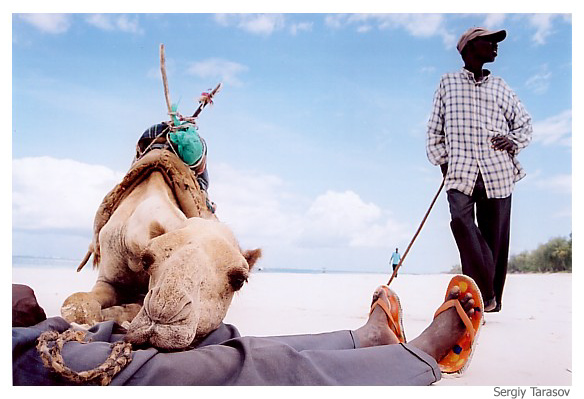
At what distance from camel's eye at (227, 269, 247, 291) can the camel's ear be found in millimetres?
295

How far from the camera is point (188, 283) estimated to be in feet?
5.45

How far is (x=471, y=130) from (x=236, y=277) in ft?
4.41

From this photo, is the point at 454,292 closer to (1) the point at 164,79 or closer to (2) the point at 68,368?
(2) the point at 68,368

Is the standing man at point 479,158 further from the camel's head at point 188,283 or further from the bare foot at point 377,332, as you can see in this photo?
the camel's head at point 188,283

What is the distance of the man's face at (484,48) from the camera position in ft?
8.05

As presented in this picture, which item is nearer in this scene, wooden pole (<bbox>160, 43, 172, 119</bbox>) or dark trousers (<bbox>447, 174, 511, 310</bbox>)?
wooden pole (<bbox>160, 43, 172, 119</bbox>)

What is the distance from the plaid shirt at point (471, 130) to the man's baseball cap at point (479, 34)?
0.20 m

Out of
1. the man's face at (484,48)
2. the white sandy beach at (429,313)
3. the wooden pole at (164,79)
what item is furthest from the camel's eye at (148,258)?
the man's face at (484,48)

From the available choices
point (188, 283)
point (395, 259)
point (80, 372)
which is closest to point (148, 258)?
point (188, 283)

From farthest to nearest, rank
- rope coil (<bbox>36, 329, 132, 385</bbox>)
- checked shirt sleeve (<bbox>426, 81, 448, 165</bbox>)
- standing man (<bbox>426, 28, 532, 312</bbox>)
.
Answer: checked shirt sleeve (<bbox>426, 81, 448, 165</bbox>), standing man (<bbox>426, 28, 532, 312</bbox>), rope coil (<bbox>36, 329, 132, 385</bbox>)

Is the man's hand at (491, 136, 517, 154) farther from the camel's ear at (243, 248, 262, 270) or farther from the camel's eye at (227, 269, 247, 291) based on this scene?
the camel's eye at (227, 269, 247, 291)

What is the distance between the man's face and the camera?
2.45 metres

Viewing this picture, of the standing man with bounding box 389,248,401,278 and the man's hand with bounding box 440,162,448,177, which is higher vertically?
the man's hand with bounding box 440,162,448,177

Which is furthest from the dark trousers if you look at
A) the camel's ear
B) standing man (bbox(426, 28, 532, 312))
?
the camel's ear
